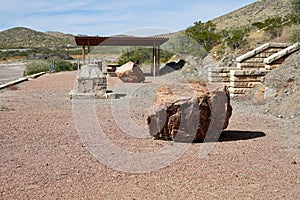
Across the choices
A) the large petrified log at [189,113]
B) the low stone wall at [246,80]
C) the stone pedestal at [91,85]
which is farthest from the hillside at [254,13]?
the large petrified log at [189,113]

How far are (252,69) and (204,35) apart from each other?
606 inches

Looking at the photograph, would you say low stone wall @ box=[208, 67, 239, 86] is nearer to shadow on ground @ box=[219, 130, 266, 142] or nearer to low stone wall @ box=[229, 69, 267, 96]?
low stone wall @ box=[229, 69, 267, 96]

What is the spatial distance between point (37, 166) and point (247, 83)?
30.2ft

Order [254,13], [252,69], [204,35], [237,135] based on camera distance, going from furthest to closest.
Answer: [254,13]
[204,35]
[252,69]
[237,135]

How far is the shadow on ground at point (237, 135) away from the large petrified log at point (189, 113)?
0.20 meters

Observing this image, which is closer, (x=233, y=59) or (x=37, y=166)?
(x=37, y=166)

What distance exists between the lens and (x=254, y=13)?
189ft

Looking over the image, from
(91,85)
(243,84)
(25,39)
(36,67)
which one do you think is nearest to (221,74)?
(243,84)

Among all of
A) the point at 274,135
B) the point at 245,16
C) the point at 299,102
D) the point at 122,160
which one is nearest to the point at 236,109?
the point at 299,102

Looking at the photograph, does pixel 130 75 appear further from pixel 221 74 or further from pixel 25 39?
pixel 25 39

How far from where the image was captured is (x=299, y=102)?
32.7 feet

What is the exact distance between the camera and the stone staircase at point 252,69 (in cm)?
1311

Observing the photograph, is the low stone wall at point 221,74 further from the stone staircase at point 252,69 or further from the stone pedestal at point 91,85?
the stone pedestal at point 91,85

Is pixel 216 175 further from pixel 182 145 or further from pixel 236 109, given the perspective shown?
pixel 236 109
